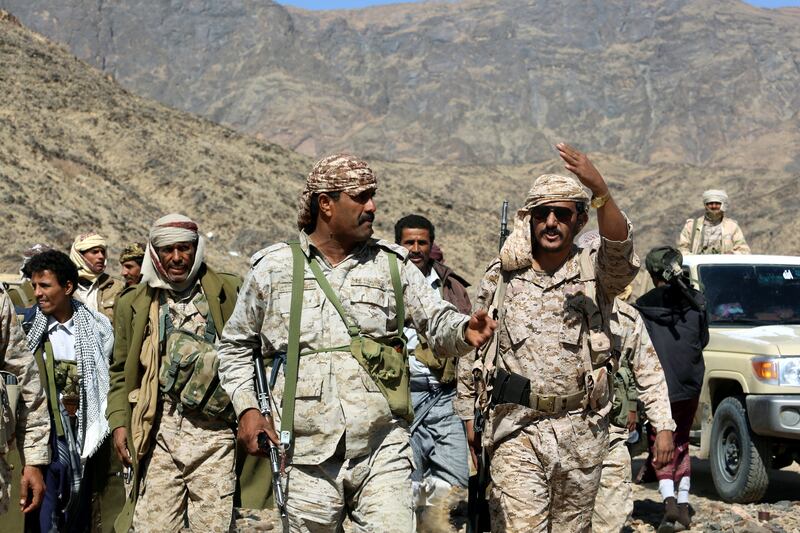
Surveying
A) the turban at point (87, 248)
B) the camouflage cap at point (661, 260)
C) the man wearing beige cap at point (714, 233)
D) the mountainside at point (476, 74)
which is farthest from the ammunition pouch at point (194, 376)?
the mountainside at point (476, 74)

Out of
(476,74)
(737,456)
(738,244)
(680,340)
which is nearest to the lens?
(680,340)

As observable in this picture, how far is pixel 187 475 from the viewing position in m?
5.34

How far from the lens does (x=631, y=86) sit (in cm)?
16312

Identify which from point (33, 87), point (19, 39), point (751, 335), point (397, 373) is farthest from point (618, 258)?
point (19, 39)

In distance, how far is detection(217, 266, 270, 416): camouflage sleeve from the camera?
4148 mm

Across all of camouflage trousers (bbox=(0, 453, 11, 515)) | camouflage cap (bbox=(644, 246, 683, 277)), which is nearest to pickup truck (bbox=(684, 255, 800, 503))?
camouflage cap (bbox=(644, 246, 683, 277))

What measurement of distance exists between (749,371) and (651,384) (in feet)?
11.8

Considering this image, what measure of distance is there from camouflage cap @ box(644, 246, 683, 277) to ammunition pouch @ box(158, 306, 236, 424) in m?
3.47

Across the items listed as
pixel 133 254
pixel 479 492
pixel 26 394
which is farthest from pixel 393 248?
pixel 133 254

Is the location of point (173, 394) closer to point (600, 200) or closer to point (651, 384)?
point (651, 384)

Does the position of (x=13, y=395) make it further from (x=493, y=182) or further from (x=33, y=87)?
(x=493, y=182)

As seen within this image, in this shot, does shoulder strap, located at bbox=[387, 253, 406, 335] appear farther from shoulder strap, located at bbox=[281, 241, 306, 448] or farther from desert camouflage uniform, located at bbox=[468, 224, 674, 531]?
desert camouflage uniform, located at bbox=[468, 224, 674, 531]

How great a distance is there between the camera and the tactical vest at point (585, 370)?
461cm

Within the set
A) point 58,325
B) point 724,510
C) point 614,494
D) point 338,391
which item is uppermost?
point 58,325
